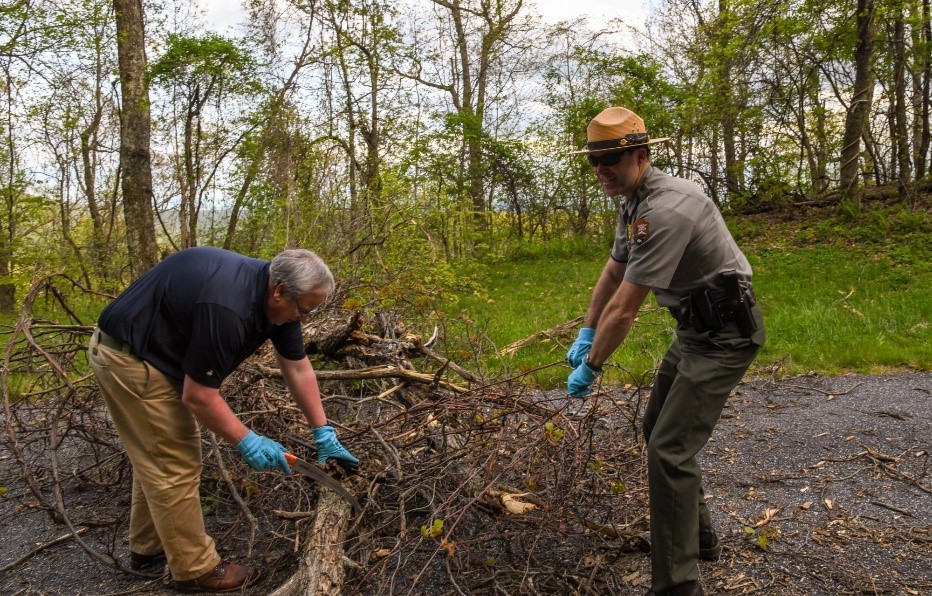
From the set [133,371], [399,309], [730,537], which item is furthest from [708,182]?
[133,371]

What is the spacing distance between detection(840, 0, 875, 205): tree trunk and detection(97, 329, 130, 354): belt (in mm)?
11388

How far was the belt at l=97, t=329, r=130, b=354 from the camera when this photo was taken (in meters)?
2.80

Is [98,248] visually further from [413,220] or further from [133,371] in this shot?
[133,371]

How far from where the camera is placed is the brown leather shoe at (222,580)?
2.92 meters

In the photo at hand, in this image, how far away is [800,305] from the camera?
8102 mm

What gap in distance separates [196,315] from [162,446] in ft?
2.19

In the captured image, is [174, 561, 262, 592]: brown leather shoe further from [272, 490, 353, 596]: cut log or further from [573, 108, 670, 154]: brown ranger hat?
[573, 108, 670, 154]: brown ranger hat

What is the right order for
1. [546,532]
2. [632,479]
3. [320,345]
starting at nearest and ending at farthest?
[546,532] → [632,479] → [320,345]

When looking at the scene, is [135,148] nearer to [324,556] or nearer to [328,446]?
[328,446]

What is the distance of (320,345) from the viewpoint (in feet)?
15.3

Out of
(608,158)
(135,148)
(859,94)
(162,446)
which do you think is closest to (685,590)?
(608,158)

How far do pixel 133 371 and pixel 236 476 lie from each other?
3.92 ft

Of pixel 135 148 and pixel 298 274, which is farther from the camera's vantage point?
pixel 135 148

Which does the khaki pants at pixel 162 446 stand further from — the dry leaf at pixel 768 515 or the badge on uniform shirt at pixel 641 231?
the dry leaf at pixel 768 515
